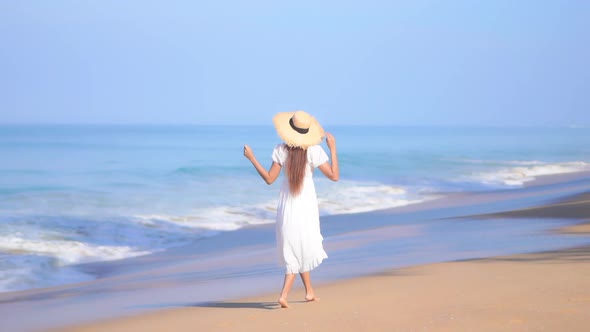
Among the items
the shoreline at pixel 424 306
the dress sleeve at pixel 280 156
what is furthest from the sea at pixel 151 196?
the dress sleeve at pixel 280 156

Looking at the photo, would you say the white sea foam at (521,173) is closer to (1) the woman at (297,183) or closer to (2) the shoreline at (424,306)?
(2) the shoreline at (424,306)

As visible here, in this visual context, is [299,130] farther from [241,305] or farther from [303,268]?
[241,305]

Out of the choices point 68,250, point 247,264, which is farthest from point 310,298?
point 68,250

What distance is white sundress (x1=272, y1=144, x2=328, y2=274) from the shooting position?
22.6 feet

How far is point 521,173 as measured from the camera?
1248 inches

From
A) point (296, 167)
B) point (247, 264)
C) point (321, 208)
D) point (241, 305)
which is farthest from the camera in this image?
point (321, 208)

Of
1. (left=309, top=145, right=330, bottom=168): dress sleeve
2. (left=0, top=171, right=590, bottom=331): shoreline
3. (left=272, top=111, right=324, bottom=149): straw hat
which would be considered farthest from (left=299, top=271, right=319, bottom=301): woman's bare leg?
(left=272, top=111, right=324, bottom=149): straw hat

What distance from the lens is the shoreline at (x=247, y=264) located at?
7.85 m

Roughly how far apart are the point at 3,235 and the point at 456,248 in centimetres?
772

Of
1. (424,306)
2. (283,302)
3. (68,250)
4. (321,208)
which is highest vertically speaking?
(321,208)

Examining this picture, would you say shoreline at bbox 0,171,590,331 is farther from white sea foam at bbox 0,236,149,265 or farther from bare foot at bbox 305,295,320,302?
white sea foam at bbox 0,236,149,265

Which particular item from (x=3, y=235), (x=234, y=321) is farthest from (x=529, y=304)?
(x=3, y=235)

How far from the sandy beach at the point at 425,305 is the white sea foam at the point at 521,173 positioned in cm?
1956

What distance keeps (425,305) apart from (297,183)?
4.38 ft
